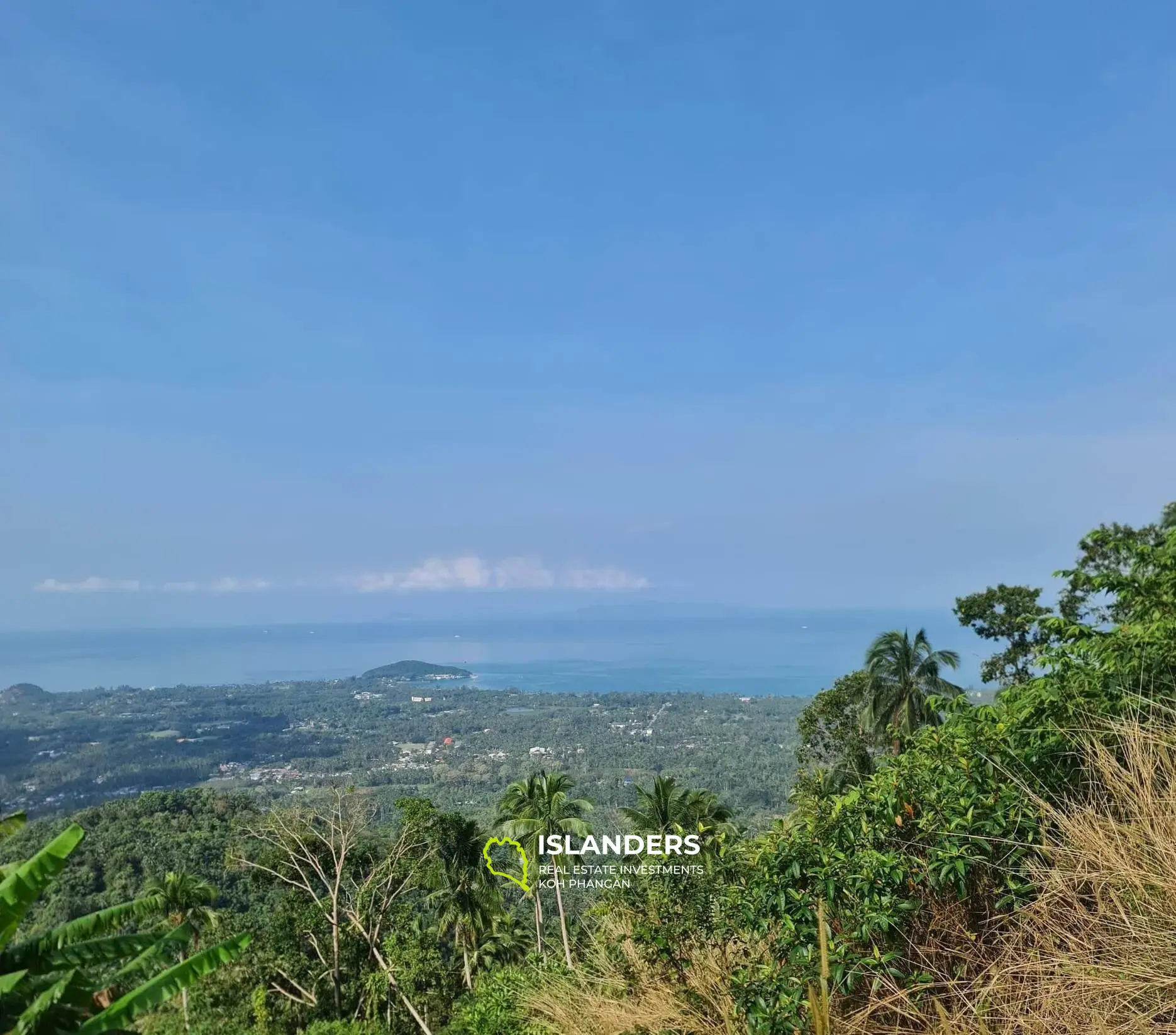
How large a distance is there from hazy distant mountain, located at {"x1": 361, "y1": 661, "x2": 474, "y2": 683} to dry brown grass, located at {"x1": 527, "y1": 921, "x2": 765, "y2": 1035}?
6631 inches

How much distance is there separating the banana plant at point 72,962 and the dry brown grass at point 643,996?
8.74 ft

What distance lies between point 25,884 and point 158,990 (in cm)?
58

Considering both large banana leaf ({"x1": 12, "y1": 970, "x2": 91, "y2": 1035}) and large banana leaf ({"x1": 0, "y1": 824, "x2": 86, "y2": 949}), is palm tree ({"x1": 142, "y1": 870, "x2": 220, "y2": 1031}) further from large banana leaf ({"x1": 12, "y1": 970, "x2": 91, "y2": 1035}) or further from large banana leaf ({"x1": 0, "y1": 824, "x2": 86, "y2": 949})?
large banana leaf ({"x1": 0, "y1": 824, "x2": 86, "y2": 949})

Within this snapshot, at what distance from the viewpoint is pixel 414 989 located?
15.0 m

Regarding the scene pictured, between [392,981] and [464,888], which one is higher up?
[392,981]

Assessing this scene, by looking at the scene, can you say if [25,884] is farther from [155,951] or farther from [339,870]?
[339,870]

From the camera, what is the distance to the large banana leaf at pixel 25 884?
2.37 m

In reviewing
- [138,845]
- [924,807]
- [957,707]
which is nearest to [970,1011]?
[924,807]

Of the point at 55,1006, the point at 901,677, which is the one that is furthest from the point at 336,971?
the point at 55,1006

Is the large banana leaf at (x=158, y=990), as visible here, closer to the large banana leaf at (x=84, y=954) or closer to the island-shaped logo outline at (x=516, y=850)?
the large banana leaf at (x=84, y=954)

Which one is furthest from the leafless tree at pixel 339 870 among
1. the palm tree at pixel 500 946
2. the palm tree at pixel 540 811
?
the palm tree at pixel 500 946

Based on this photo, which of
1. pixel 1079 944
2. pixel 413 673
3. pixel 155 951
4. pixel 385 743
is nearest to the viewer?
pixel 155 951

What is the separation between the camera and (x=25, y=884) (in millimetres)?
2402

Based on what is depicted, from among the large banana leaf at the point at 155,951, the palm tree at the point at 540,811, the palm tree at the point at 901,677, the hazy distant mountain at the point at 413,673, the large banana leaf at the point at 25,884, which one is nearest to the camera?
the large banana leaf at the point at 25,884
